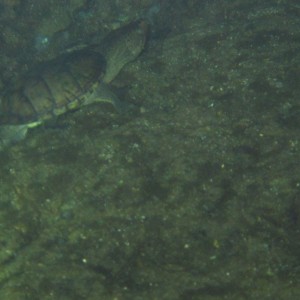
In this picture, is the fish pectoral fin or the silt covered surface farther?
the fish pectoral fin

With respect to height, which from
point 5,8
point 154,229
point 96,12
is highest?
point 5,8

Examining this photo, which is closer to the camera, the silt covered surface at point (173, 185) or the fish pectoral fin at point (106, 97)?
the silt covered surface at point (173, 185)

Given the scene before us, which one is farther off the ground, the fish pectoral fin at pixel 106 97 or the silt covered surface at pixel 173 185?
the fish pectoral fin at pixel 106 97

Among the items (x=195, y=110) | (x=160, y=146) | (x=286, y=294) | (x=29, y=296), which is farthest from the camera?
(x=195, y=110)

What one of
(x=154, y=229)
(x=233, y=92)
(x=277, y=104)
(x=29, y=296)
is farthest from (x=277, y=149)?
(x=29, y=296)

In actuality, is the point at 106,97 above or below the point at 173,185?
above

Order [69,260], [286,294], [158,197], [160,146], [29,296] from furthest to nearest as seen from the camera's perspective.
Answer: [160,146] < [158,197] < [69,260] < [29,296] < [286,294]

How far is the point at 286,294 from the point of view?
353 cm

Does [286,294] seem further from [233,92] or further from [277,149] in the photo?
[233,92]

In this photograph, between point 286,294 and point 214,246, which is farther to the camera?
point 214,246

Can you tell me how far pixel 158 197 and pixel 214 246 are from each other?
0.98m

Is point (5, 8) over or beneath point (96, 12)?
over

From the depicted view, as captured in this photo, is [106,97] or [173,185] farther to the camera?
[106,97]

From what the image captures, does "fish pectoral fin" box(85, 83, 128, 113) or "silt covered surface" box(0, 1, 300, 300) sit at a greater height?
"fish pectoral fin" box(85, 83, 128, 113)
